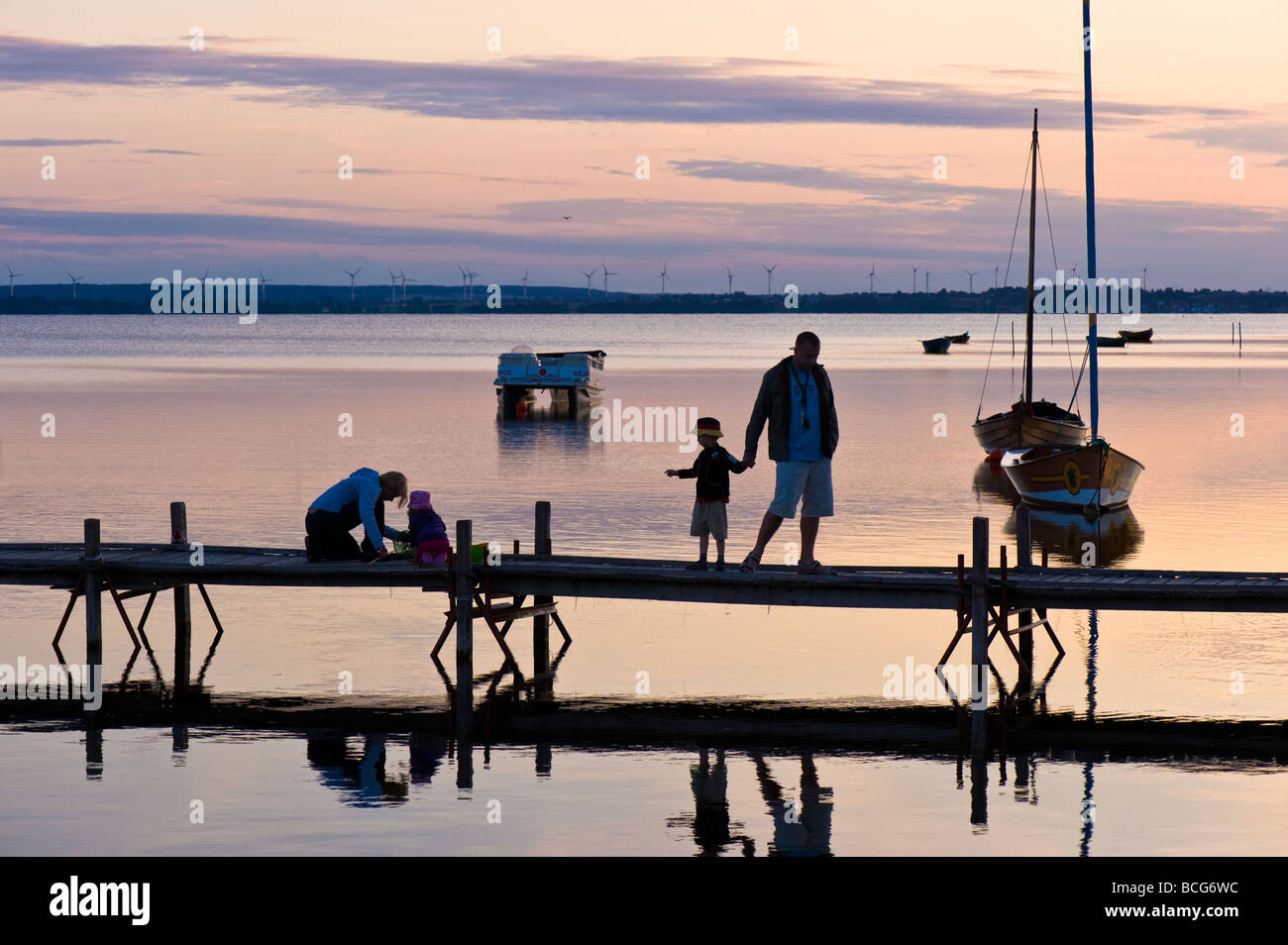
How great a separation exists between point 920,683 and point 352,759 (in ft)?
23.8

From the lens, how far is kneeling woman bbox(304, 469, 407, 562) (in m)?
19.9

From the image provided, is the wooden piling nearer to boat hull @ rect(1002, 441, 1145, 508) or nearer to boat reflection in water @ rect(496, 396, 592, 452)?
boat hull @ rect(1002, 441, 1145, 508)

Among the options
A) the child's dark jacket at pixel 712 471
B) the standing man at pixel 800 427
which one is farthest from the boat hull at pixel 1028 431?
the standing man at pixel 800 427

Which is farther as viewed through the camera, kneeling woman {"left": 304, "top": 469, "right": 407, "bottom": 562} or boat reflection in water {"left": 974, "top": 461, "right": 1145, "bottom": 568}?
boat reflection in water {"left": 974, "top": 461, "right": 1145, "bottom": 568}

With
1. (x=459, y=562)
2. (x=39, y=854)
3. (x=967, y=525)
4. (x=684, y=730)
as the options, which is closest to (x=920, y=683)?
(x=684, y=730)

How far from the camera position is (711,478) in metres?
18.4

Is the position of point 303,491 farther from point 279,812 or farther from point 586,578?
point 279,812

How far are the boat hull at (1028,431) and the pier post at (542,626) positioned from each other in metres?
29.2

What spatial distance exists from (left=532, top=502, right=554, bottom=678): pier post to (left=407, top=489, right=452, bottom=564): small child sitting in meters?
1.87

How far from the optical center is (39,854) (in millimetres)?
14250

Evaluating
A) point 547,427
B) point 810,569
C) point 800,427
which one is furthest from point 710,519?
point 547,427

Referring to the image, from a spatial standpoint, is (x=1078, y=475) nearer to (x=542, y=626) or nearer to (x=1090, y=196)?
(x=1090, y=196)

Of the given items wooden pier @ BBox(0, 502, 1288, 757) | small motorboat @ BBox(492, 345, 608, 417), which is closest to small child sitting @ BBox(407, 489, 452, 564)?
wooden pier @ BBox(0, 502, 1288, 757)

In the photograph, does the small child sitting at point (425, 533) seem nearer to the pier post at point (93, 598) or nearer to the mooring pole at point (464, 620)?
the mooring pole at point (464, 620)
